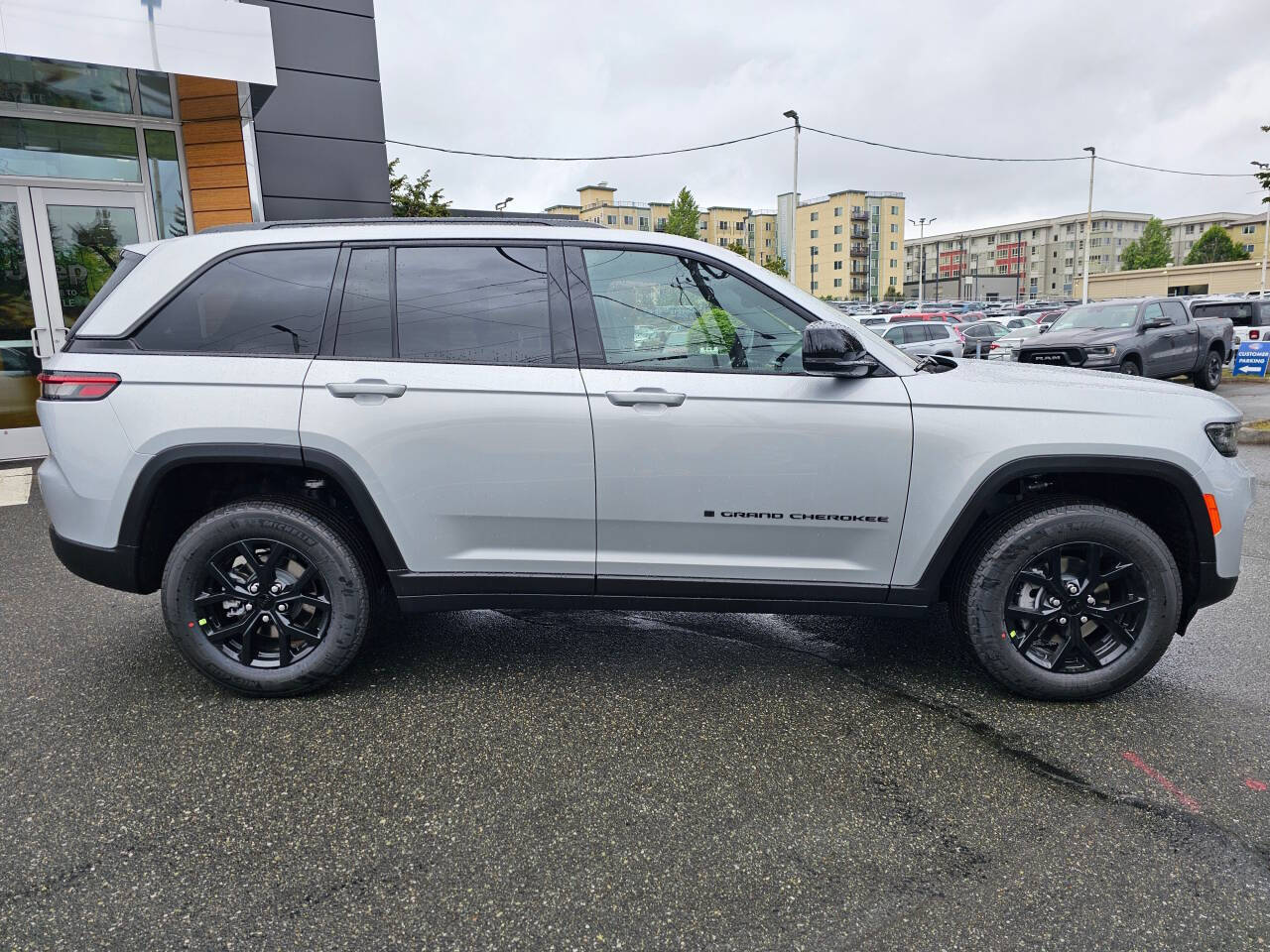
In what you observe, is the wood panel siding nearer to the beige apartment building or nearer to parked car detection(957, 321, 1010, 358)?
parked car detection(957, 321, 1010, 358)

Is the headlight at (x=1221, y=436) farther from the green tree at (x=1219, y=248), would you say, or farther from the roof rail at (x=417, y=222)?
the green tree at (x=1219, y=248)

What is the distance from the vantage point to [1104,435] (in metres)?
3.09

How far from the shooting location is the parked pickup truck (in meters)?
13.3

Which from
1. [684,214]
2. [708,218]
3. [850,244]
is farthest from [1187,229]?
[684,214]

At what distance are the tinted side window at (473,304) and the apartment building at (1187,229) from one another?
145074mm

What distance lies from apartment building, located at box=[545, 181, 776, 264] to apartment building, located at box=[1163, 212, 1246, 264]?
57.9m

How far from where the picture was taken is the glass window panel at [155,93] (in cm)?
896

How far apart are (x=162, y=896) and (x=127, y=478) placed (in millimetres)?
1605

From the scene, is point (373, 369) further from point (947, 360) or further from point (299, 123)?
point (299, 123)

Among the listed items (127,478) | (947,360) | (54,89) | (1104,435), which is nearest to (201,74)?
(54,89)

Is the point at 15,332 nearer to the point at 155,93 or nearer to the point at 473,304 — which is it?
the point at 155,93

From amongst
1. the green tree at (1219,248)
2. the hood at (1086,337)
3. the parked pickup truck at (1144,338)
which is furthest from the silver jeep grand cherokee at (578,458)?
the green tree at (1219,248)

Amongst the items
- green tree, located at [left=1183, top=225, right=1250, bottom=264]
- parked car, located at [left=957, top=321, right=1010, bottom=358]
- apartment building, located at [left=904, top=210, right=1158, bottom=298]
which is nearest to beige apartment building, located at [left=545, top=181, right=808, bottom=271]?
apartment building, located at [left=904, top=210, right=1158, bottom=298]

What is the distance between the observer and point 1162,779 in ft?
9.14
